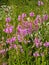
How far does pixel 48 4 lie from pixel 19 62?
195cm

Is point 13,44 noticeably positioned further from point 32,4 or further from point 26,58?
point 32,4

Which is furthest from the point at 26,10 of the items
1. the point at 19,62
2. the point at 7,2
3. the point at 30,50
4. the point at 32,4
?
the point at 19,62

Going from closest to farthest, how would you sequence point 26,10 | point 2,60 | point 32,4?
point 2,60 < point 26,10 < point 32,4

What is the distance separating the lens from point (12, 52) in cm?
292

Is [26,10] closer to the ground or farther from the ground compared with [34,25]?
closer to the ground

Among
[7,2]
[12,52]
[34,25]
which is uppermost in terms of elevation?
[34,25]

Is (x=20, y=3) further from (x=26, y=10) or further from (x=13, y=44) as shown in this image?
(x=13, y=44)

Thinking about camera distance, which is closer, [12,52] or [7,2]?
[12,52]

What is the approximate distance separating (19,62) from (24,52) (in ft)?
0.54

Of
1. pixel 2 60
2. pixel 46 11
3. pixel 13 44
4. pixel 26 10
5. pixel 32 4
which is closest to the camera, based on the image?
pixel 13 44

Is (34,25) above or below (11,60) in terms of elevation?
above

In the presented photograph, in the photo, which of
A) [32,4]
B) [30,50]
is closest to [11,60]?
[30,50]

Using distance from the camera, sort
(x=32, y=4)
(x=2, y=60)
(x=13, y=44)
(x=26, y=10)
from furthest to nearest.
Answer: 1. (x=32, y=4)
2. (x=26, y=10)
3. (x=2, y=60)
4. (x=13, y=44)

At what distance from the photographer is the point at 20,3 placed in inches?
203
